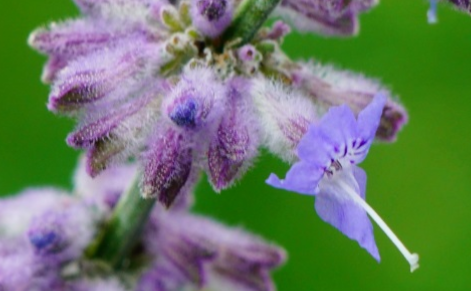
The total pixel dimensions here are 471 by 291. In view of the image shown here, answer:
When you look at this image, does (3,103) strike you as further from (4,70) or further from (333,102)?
(333,102)

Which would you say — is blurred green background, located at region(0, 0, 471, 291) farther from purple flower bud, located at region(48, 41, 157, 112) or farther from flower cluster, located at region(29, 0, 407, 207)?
purple flower bud, located at region(48, 41, 157, 112)

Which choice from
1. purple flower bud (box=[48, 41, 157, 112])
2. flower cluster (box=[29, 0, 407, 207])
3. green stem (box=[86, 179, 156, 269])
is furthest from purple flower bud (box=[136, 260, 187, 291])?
purple flower bud (box=[48, 41, 157, 112])

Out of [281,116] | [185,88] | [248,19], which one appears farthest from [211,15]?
[281,116]

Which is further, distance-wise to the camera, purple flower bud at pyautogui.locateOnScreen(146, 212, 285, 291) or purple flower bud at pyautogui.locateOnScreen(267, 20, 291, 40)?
purple flower bud at pyautogui.locateOnScreen(146, 212, 285, 291)

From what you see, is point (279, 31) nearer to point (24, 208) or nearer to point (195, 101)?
point (195, 101)

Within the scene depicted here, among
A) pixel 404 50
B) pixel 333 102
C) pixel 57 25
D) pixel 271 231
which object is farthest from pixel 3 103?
pixel 333 102

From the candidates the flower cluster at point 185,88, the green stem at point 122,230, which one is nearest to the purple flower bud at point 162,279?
the green stem at point 122,230

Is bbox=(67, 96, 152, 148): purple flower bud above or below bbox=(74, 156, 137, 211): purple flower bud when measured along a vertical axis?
above
